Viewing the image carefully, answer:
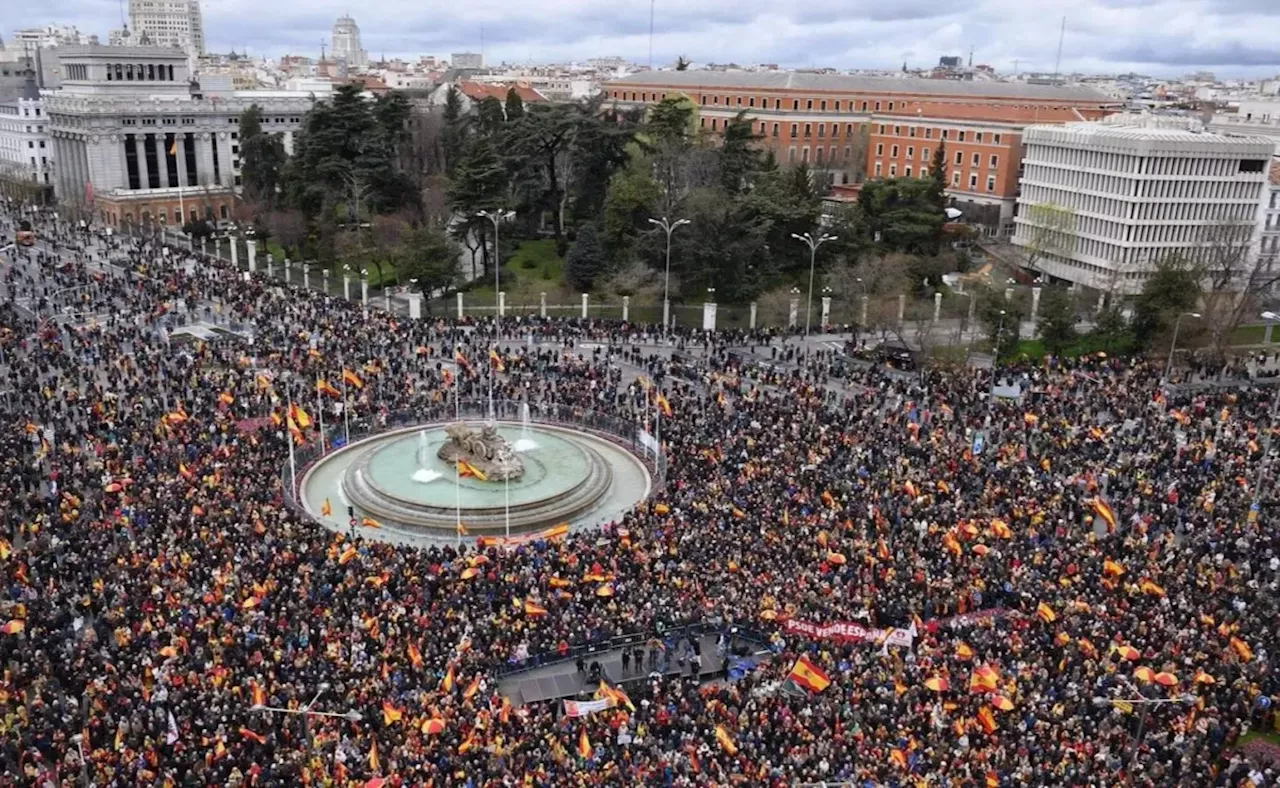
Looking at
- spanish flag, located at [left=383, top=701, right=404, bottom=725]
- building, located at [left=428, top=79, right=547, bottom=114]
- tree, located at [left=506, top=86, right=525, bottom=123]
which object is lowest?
spanish flag, located at [left=383, top=701, right=404, bottom=725]

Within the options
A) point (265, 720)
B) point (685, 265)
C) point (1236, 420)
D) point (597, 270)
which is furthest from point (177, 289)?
point (1236, 420)

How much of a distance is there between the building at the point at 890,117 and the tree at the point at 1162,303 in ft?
87.5

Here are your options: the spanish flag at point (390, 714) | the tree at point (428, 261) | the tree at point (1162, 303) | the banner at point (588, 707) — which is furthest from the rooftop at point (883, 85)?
the spanish flag at point (390, 714)

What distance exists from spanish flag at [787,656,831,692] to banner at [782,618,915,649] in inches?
85.1

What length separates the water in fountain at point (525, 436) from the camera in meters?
34.8

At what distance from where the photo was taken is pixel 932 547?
2661cm

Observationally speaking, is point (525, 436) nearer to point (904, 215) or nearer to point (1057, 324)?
point (1057, 324)

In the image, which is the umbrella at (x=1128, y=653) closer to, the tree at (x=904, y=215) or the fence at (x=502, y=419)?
the fence at (x=502, y=419)

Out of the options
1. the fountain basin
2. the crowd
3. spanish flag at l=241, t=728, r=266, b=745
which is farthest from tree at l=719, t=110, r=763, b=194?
spanish flag at l=241, t=728, r=266, b=745

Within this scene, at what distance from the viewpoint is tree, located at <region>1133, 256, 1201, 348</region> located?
161 ft

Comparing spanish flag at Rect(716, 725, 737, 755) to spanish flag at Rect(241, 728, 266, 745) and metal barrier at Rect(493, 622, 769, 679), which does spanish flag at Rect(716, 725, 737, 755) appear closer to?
metal barrier at Rect(493, 622, 769, 679)

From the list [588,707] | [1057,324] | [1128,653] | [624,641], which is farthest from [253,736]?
[1057,324]

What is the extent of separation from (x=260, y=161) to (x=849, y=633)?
68043 mm

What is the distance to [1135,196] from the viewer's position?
6175 cm
